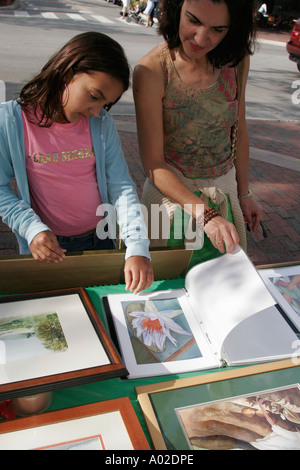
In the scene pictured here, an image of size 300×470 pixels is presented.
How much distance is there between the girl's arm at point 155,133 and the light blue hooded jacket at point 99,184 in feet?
0.34

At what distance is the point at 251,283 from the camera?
1188mm

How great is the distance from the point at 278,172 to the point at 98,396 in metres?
4.19

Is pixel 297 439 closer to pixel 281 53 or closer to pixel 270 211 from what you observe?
pixel 270 211

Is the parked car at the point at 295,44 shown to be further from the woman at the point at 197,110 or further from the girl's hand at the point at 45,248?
the girl's hand at the point at 45,248

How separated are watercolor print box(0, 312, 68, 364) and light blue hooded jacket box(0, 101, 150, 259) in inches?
9.3

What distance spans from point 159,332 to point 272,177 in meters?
3.74

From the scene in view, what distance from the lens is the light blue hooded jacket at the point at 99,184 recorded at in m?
1.28

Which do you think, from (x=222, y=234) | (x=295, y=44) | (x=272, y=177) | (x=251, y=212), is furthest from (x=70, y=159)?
(x=295, y=44)

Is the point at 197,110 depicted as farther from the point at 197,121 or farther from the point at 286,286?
the point at 286,286

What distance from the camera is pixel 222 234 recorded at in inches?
52.4

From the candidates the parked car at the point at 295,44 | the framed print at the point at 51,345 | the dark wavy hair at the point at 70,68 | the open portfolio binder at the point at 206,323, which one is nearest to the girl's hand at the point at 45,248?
the framed print at the point at 51,345

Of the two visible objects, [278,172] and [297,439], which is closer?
[297,439]

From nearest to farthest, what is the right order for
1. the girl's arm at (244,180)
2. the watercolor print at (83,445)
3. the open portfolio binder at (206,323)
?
the watercolor print at (83,445) → the open portfolio binder at (206,323) → the girl's arm at (244,180)
